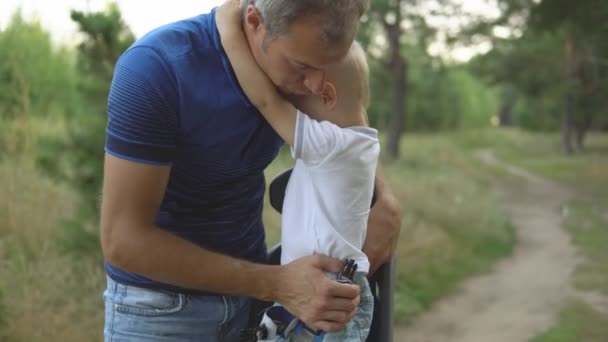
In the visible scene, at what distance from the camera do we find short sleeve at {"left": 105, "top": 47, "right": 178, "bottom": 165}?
1511mm

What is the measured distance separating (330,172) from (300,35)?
0.35 meters

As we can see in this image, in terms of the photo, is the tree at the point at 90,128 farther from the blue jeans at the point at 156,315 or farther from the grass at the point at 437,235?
the blue jeans at the point at 156,315

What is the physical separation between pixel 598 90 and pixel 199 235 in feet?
80.0

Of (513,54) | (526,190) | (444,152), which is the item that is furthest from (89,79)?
(513,54)

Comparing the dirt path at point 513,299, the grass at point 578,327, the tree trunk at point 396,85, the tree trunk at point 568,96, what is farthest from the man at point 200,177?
the tree trunk at point 568,96

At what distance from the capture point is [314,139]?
5.69 feet

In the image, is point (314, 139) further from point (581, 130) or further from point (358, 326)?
point (581, 130)

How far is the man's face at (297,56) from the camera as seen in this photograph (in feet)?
5.10

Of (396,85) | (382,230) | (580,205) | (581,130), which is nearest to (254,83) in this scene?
(382,230)

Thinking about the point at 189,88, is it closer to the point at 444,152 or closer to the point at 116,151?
the point at 116,151

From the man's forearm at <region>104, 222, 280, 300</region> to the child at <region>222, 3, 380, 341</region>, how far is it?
0.17 m

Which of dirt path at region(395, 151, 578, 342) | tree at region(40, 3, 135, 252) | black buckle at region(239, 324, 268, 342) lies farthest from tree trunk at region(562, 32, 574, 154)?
black buckle at region(239, 324, 268, 342)

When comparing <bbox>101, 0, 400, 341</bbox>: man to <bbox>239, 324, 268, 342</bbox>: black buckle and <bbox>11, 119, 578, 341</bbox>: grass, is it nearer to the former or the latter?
<bbox>239, 324, 268, 342</bbox>: black buckle

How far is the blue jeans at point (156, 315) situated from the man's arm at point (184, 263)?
0.15m
